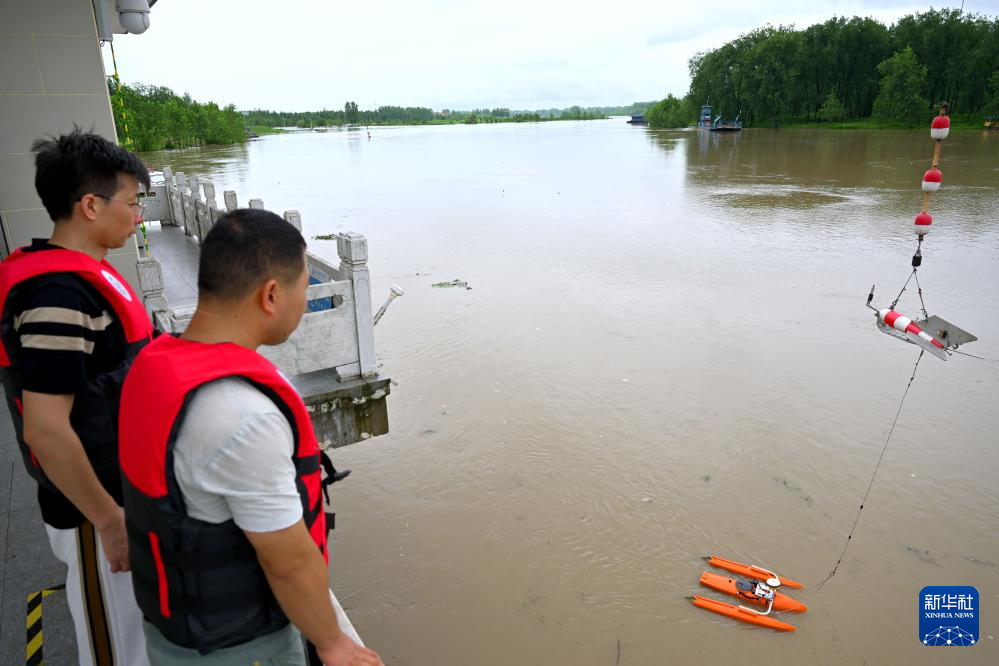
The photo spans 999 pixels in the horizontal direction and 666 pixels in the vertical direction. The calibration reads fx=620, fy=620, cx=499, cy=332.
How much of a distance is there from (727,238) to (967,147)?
25.6 m

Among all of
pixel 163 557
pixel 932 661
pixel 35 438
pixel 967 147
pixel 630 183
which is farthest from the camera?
pixel 967 147

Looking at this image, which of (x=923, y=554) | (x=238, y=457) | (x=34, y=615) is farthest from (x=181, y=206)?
(x=923, y=554)

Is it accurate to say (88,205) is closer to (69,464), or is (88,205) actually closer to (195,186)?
(69,464)

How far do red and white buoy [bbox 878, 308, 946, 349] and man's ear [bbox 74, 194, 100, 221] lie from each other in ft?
20.1

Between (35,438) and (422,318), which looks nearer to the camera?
(35,438)

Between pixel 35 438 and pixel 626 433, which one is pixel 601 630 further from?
pixel 35 438

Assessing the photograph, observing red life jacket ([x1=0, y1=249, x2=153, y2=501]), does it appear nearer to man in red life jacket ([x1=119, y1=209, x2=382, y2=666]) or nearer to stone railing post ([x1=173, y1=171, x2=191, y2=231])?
man in red life jacket ([x1=119, y1=209, x2=382, y2=666])

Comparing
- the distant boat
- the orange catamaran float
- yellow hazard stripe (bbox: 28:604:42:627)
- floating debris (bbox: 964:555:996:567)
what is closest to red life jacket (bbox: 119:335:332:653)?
yellow hazard stripe (bbox: 28:604:42:627)

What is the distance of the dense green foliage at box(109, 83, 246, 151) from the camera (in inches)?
1897

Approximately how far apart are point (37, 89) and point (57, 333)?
394 centimetres

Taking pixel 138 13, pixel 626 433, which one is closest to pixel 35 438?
pixel 626 433

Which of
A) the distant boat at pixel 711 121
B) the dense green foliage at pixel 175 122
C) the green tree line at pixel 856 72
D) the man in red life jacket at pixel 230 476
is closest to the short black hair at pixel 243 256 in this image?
the man in red life jacket at pixel 230 476

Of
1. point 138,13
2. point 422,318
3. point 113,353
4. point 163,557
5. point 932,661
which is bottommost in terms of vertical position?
point 932,661

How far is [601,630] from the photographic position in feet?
12.8
